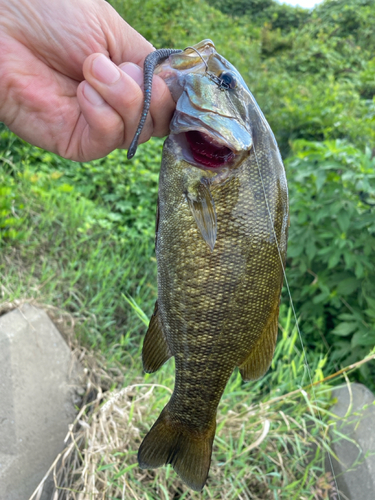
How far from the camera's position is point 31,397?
2109 mm

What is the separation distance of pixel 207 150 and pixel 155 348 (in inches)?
29.9

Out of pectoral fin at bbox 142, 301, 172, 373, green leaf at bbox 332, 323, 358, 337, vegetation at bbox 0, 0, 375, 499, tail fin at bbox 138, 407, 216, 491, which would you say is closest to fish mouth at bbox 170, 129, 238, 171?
pectoral fin at bbox 142, 301, 172, 373

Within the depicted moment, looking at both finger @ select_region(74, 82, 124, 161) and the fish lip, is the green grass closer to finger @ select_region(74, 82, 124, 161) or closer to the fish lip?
finger @ select_region(74, 82, 124, 161)

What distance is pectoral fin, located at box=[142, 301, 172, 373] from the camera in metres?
1.46

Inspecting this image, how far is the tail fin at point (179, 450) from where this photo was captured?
140 cm

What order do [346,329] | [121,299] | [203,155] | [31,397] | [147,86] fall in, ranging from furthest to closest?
1. [121,299]
2. [346,329]
3. [31,397]
4. [203,155]
5. [147,86]

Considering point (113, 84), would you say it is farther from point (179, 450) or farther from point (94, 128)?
point (179, 450)

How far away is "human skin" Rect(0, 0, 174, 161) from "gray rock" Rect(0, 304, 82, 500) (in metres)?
1.14

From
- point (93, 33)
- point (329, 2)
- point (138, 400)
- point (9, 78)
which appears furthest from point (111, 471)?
point (329, 2)

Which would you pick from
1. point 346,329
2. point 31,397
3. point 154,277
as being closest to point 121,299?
point 154,277

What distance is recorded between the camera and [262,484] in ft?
6.91

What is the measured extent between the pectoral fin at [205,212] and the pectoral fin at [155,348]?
396mm

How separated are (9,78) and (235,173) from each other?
1013 mm

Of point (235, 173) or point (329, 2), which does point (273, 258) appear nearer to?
point (235, 173)
